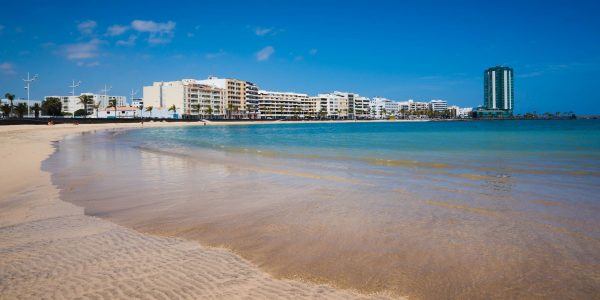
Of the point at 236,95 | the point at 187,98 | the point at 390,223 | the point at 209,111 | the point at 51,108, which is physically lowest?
the point at 390,223

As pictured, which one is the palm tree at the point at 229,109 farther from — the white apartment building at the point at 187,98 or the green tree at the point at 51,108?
the green tree at the point at 51,108

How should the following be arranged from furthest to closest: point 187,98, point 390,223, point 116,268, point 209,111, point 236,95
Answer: point 236,95 → point 187,98 → point 209,111 → point 390,223 → point 116,268

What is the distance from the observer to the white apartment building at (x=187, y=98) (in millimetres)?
157250

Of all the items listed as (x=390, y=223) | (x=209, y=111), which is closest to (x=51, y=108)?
(x=209, y=111)

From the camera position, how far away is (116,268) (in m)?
4.20

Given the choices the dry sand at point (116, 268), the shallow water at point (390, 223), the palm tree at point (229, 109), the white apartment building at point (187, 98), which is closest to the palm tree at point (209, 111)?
the white apartment building at point (187, 98)

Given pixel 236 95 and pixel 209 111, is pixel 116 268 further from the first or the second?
pixel 236 95

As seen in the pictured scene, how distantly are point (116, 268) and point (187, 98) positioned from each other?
161783 mm

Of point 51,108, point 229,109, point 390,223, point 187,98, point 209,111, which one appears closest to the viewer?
point 390,223

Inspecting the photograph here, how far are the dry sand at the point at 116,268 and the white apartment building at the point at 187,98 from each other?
155 metres

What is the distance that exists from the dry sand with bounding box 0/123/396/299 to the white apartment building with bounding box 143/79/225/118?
15455 cm

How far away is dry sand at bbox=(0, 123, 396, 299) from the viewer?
12.0 feet

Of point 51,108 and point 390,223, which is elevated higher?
point 51,108

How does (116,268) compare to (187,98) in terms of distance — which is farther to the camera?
(187,98)
